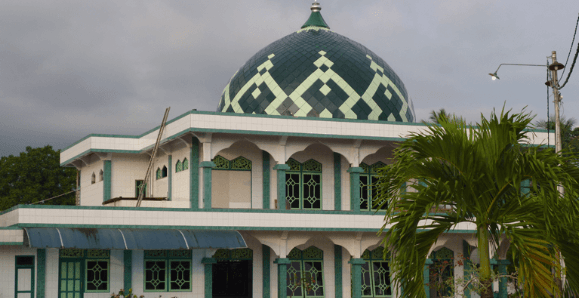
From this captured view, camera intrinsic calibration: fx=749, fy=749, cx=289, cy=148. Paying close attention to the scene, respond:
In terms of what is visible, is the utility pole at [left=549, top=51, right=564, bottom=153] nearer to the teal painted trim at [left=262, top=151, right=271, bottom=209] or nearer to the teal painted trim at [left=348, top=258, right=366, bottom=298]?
the teal painted trim at [left=348, top=258, right=366, bottom=298]

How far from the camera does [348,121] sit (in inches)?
882

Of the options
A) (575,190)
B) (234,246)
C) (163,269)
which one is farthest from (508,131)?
(163,269)

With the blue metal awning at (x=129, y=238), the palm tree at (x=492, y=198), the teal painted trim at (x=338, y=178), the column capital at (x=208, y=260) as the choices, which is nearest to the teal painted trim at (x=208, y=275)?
Answer: the column capital at (x=208, y=260)

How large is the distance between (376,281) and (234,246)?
5.68 metres

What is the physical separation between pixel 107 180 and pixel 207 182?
5.07 meters

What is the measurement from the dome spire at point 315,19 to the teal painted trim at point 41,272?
1367cm

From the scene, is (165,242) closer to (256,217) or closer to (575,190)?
(256,217)

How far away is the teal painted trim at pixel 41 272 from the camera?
19.8 metres

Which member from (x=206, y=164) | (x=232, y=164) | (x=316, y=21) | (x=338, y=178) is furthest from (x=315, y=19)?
(x=206, y=164)

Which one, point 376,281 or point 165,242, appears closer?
point 165,242

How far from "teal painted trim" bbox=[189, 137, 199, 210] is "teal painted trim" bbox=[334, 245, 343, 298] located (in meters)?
4.90

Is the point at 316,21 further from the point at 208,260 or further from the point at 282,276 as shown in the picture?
the point at 208,260

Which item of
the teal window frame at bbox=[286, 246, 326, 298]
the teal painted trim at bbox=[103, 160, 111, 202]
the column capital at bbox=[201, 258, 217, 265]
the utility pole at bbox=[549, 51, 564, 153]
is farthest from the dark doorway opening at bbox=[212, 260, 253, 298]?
the utility pole at bbox=[549, 51, 564, 153]

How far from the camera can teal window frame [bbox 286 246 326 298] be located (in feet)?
75.9
